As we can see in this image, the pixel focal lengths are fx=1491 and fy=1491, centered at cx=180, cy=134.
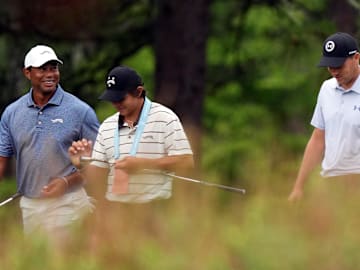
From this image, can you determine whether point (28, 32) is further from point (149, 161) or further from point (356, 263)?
point (356, 263)

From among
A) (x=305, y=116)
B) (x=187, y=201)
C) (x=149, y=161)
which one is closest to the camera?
(x=187, y=201)

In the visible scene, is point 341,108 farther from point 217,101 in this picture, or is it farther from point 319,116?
point 217,101

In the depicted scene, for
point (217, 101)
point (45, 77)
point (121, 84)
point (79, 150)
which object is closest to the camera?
point (121, 84)

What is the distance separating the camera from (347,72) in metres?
9.30

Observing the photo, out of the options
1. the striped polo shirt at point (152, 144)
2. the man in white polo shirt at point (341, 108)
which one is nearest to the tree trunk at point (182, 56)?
the man in white polo shirt at point (341, 108)

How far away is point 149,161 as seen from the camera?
880 cm

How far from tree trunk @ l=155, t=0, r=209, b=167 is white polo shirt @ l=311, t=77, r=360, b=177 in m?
7.72

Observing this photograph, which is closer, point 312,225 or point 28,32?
point 312,225

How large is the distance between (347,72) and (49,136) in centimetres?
195

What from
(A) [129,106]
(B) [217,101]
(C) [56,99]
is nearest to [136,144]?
(A) [129,106]

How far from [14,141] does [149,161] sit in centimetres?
135

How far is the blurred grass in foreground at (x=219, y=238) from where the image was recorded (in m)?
6.63

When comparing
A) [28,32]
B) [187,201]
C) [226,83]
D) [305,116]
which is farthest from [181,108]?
[187,201]

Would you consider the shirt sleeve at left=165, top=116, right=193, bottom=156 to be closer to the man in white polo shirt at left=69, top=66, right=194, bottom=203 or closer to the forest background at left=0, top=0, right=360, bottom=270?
the man in white polo shirt at left=69, top=66, right=194, bottom=203
